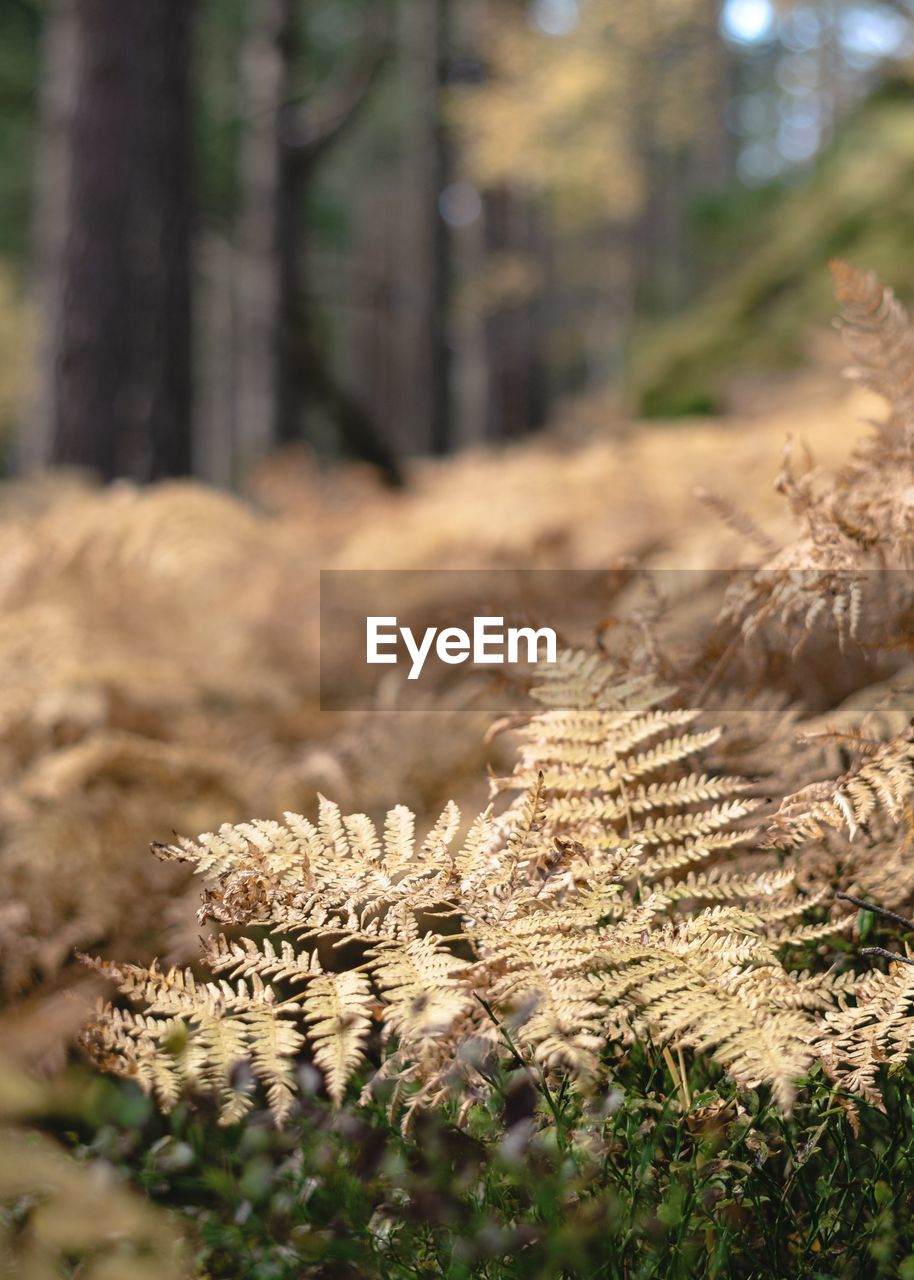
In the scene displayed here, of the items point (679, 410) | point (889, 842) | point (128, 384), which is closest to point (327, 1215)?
point (889, 842)

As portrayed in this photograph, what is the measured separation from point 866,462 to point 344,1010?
1085 millimetres

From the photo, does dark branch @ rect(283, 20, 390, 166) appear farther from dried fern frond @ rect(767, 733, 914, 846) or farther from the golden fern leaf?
the golden fern leaf

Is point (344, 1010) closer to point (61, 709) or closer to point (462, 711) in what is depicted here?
point (462, 711)

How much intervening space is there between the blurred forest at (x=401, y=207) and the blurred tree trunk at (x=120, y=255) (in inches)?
0.5

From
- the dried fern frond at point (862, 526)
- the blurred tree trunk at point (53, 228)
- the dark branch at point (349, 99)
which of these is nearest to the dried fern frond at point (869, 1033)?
the dried fern frond at point (862, 526)

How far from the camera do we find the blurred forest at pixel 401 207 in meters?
5.28

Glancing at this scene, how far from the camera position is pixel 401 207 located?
94.3 ft

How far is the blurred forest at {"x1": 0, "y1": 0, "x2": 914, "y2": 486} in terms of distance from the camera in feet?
17.3

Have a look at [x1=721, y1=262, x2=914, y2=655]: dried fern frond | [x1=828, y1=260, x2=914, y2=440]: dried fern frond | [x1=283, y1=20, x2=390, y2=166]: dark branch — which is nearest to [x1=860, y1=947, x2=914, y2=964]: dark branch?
[x1=721, y1=262, x2=914, y2=655]: dried fern frond

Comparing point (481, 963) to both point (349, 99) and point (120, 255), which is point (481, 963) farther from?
point (349, 99)

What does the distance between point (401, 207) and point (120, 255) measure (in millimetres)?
25318

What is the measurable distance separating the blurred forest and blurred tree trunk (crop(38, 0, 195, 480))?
0.5 inches

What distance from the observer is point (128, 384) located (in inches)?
207

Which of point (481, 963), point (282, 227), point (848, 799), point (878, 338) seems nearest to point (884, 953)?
point (848, 799)
